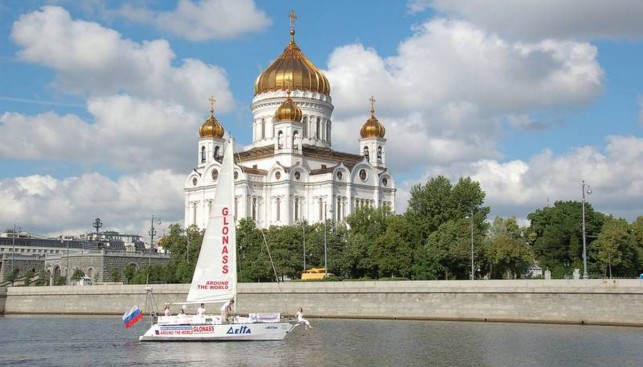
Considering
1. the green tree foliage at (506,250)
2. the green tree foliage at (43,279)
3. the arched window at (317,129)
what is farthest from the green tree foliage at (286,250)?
the green tree foliage at (43,279)

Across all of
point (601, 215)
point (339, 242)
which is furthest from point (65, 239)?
point (601, 215)

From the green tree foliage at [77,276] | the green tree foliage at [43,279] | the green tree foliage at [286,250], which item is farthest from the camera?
the green tree foliage at [43,279]

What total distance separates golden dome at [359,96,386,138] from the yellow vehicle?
35321 millimetres

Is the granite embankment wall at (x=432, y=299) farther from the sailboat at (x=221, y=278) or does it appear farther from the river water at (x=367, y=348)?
the sailboat at (x=221, y=278)

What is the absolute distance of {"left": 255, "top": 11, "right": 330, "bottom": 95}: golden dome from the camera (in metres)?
105

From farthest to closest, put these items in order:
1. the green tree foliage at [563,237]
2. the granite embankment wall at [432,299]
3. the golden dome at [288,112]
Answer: the golden dome at [288,112], the green tree foliage at [563,237], the granite embankment wall at [432,299]

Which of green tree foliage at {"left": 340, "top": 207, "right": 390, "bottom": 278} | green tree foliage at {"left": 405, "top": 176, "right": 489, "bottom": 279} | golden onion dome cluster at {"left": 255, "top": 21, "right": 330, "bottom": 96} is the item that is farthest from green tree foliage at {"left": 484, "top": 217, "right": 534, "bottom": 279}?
golden onion dome cluster at {"left": 255, "top": 21, "right": 330, "bottom": 96}

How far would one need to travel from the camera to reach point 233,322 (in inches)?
1732

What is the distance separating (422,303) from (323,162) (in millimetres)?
47514

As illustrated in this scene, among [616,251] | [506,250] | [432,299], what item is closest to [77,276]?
[506,250]

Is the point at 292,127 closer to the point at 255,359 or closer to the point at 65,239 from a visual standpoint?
the point at 255,359

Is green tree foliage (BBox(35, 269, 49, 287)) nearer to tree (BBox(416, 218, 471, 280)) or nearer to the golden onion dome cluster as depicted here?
the golden onion dome cluster

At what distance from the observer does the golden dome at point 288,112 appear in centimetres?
10031

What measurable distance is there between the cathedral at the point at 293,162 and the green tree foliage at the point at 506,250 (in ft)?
70.0
